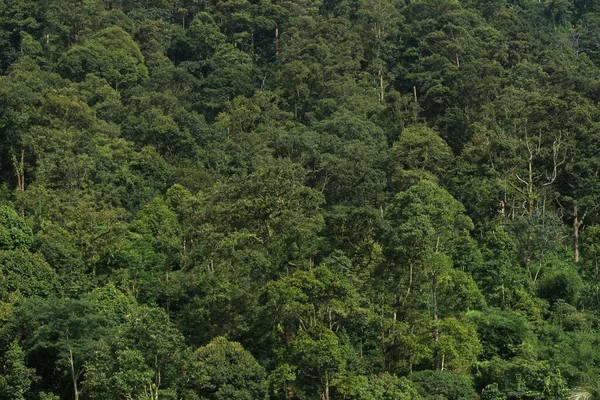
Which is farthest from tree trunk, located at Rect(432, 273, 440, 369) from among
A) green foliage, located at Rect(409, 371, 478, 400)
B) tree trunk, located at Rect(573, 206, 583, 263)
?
tree trunk, located at Rect(573, 206, 583, 263)

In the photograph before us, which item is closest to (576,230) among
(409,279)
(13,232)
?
(409,279)

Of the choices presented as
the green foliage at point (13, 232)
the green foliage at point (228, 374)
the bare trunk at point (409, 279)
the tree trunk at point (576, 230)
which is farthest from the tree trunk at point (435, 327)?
the green foliage at point (13, 232)

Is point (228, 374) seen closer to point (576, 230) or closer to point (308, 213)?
point (308, 213)

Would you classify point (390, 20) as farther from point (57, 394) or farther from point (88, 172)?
point (57, 394)

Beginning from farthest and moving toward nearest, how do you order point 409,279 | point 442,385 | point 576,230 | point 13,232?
point 576,230, point 13,232, point 409,279, point 442,385

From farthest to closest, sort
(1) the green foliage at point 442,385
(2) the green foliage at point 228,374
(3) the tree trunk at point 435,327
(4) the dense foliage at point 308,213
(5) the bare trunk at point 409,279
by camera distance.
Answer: (5) the bare trunk at point 409,279
(3) the tree trunk at point 435,327
(4) the dense foliage at point 308,213
(1) the green foliage at point 442,385
(2) the green foliage at point 228,374

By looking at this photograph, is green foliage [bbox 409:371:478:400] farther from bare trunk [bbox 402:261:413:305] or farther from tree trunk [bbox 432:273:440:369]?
bare trunk [bbox 402:261:413:305]

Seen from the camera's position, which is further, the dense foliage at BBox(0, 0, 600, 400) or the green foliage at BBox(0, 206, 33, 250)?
the green foliage at BBox(0, 206, 33, 250)

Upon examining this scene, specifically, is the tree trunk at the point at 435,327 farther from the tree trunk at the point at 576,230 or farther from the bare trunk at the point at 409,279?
the tree trunk at the point at 576,230
